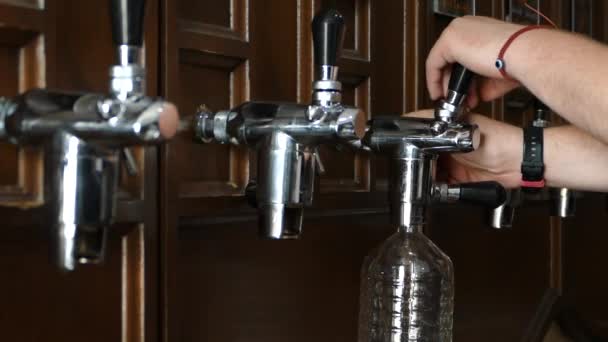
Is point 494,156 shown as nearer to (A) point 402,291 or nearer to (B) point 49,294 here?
(A) point 402,291

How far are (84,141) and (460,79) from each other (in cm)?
45

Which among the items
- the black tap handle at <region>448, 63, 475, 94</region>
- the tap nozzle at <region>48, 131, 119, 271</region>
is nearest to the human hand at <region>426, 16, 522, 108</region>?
the black tap handle at <region>448, 63, 475, 94</region>

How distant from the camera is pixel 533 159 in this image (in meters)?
1.03

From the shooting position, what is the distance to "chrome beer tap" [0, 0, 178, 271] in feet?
1.63

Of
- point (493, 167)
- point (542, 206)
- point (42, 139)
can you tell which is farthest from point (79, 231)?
point (542, 206)

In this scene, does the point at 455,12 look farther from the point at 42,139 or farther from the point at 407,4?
the point at 42,139

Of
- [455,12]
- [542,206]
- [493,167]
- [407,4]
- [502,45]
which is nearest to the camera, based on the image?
[502,45]

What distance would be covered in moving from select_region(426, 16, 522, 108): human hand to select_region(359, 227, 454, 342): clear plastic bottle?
21cm

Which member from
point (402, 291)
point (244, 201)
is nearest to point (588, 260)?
point (402, 291)

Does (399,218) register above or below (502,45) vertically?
below

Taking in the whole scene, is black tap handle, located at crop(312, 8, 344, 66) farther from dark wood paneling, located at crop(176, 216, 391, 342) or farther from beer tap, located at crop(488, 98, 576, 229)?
beer tap, located at crop(488, 98, 576, 229)

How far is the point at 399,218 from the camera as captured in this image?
78 cm

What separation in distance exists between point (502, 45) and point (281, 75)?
0.25 m

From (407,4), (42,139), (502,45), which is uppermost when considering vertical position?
(407,4)
